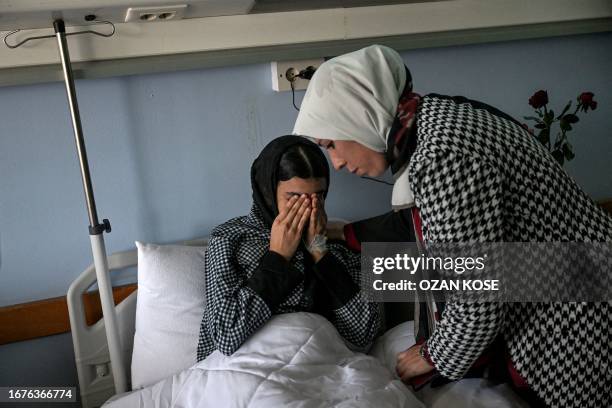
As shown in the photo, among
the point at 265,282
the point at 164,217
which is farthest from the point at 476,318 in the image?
the point at 164,217

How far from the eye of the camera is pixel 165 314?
74.4 inches

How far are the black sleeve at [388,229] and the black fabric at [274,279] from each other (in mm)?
278

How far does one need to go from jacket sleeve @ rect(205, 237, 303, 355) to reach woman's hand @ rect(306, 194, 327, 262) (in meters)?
0.10

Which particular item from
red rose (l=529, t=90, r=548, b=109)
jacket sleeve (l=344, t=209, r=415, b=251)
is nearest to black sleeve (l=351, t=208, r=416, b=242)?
jacket sleeve (l=344, t=209, r=415, b=251)

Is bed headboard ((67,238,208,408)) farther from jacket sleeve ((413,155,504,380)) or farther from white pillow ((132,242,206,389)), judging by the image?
jacket sleeve ((413,155,504,380))

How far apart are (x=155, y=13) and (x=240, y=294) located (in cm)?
81

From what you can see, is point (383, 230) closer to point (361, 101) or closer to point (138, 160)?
point (361, 101)

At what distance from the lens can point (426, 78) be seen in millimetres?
2316

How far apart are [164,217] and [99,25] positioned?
62cm

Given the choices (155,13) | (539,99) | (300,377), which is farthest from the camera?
(539,99)

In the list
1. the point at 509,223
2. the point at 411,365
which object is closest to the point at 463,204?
the point at 509,223

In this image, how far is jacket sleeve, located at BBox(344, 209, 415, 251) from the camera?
1.88 meters

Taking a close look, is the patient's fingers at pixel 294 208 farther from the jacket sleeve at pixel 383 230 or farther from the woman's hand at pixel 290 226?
the jacket sleeve at pixel 383 230

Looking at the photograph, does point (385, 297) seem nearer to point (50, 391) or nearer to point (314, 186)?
point (314, 186)
